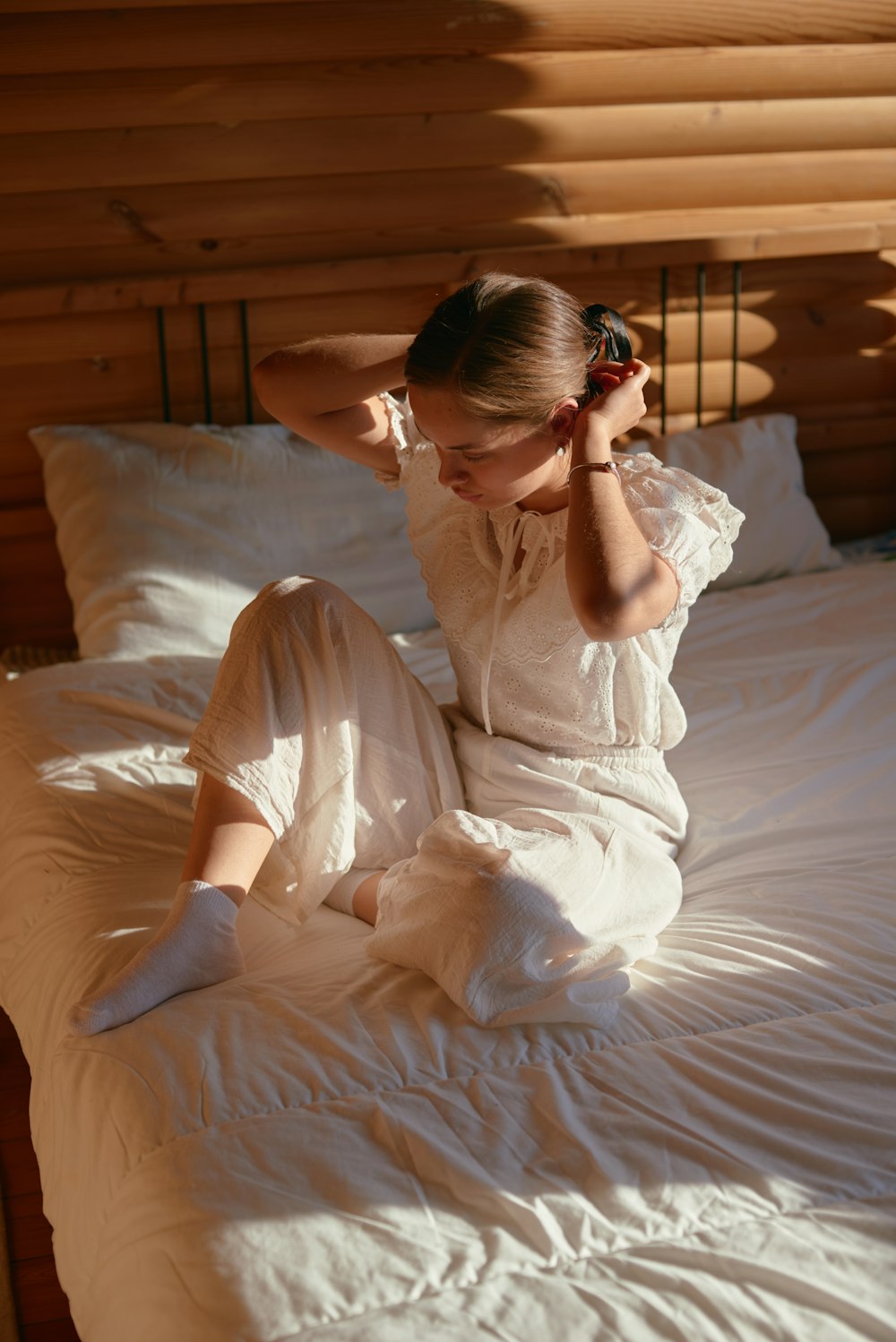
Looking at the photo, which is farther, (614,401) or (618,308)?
(618,308)

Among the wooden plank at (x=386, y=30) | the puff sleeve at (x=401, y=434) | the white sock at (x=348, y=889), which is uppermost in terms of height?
the wooden plank at (x=386, y=30)

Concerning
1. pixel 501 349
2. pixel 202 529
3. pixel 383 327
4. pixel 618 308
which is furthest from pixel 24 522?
pixel 501 349

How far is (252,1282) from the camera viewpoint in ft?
3.01

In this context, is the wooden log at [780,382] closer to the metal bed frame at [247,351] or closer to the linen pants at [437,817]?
the metal bed frame at [247,351]

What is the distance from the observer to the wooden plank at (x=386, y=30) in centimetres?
254

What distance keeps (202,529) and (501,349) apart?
124 centimetres

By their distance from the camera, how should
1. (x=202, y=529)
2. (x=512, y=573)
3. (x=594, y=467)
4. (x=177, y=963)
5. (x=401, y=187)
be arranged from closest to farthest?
(x=177, y=963), (x=594, y=467), (x=512, y=573), (x=202, y=529), (x=401, y=187)

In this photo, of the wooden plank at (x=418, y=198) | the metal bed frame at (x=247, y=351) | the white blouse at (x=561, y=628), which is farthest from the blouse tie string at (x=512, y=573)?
the wooden plank at (x=418, y=198)

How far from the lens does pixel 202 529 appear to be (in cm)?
252

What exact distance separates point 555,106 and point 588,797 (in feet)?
6.22

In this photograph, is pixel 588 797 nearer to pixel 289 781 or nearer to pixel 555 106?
pixel 289 781

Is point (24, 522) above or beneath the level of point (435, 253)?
beneath

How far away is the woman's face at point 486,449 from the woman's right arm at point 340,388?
0.74ft

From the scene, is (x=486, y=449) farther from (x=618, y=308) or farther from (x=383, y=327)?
(x=618, y=308)
